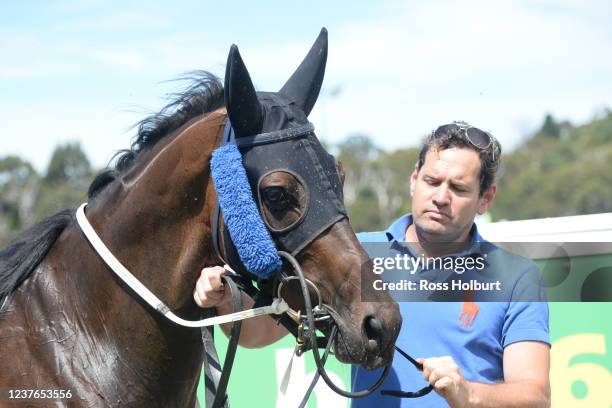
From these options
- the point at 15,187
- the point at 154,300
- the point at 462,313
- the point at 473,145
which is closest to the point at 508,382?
the point at 462,313

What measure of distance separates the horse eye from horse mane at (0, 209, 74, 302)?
0.91 metres

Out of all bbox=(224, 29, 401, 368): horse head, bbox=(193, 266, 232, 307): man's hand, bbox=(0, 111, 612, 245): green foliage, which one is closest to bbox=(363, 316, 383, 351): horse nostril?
bbox=(224, 29, 401, 368): horse head

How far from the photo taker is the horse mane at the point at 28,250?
2973 mm

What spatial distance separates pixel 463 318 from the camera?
10.4 feet

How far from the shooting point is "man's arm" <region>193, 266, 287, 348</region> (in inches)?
108

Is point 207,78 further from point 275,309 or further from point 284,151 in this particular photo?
point 275,309

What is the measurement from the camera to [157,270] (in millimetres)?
2850

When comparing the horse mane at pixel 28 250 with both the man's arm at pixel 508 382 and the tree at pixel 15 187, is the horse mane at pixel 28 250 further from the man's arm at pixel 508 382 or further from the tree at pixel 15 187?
the tree at pixel 15 187

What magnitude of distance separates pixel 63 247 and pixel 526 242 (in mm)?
2500

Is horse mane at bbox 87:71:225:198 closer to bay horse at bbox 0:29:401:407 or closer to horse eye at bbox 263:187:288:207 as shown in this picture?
bay horse at bbox 0:29:401:407

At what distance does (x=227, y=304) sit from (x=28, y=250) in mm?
812

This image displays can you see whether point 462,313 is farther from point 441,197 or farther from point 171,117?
point 171,117

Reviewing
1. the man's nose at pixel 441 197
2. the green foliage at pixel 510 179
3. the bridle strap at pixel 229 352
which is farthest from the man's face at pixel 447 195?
the green foliage at pixel 510 179

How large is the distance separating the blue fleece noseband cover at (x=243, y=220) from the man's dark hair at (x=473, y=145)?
3.21 ft
